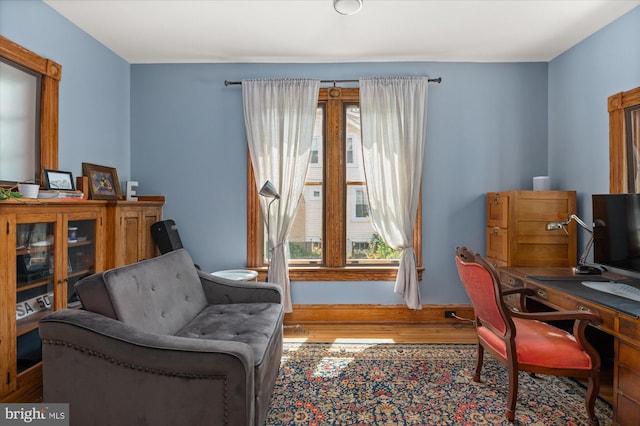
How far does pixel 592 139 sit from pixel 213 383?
3637 mm

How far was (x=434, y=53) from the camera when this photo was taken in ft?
11.7

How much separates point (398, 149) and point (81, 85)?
304cm

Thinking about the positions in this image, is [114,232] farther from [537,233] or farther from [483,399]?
[537,233]

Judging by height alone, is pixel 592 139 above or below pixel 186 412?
above

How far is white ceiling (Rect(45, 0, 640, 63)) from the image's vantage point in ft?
8.86

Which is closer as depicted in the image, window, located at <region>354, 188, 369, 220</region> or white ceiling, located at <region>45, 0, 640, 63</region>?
white ceiling, located at <region>45, 0, 640, 63</region>

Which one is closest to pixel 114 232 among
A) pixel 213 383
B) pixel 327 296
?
pixel 213 383

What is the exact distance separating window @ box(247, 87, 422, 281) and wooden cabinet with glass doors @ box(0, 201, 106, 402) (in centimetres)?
159

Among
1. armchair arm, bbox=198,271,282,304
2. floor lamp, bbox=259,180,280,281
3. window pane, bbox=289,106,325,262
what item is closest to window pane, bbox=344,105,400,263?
window pane, bbox=289,106,325,262

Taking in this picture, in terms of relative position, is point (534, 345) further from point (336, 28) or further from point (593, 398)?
point (336, 28)

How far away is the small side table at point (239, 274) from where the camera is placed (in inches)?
132

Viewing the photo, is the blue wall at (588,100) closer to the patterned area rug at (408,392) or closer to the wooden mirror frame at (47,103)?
the patterned area rug at (408,392)

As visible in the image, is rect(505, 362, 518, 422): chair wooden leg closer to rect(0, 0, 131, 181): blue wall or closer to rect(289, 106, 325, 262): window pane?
rect(289, 106, 325, 262): window pane

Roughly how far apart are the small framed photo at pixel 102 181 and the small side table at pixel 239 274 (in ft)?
4.19
